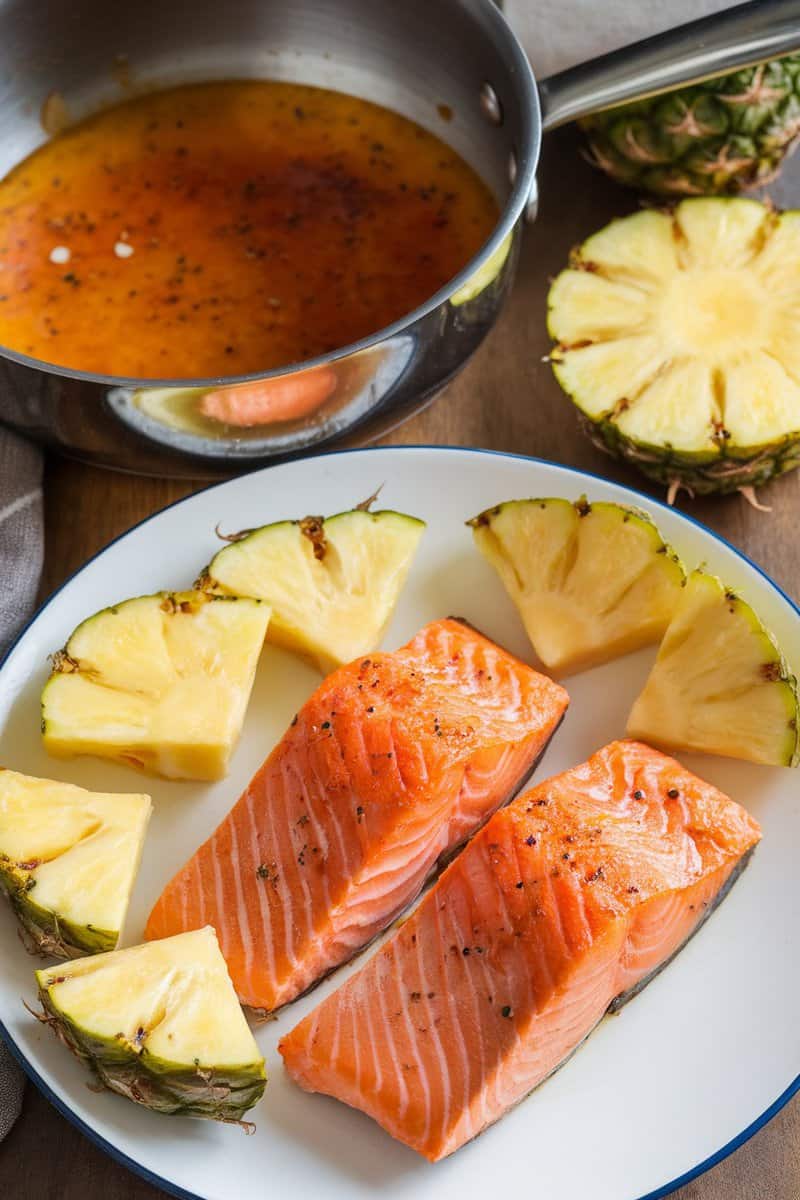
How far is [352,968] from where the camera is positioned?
1.82 meters

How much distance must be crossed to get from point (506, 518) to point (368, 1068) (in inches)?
33.4

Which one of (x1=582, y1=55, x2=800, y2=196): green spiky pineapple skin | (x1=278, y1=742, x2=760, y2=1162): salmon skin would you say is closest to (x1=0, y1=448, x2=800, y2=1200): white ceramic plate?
(x1=278, y1=742, x2=760, y2=1162): salmon skin

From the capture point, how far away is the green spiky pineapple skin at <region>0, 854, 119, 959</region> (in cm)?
167

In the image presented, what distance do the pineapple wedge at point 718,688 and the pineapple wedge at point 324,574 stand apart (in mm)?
428

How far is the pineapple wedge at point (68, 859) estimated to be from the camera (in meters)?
1.67

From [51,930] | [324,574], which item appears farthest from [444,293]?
[51,930]

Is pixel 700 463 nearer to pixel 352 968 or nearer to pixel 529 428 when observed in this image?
pixel 529 428

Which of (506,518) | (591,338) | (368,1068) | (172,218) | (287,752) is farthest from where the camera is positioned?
(172,218)

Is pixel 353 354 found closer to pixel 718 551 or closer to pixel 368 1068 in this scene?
pixel 718 551

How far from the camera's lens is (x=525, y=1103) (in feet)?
5.49

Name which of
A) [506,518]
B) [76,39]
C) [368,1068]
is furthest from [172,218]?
[368,1068]

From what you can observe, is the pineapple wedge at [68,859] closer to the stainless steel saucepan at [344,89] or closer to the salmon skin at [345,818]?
the salmon skin at [345,818]

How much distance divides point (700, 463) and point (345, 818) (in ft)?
2.71

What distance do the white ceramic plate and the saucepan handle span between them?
1.98ft
